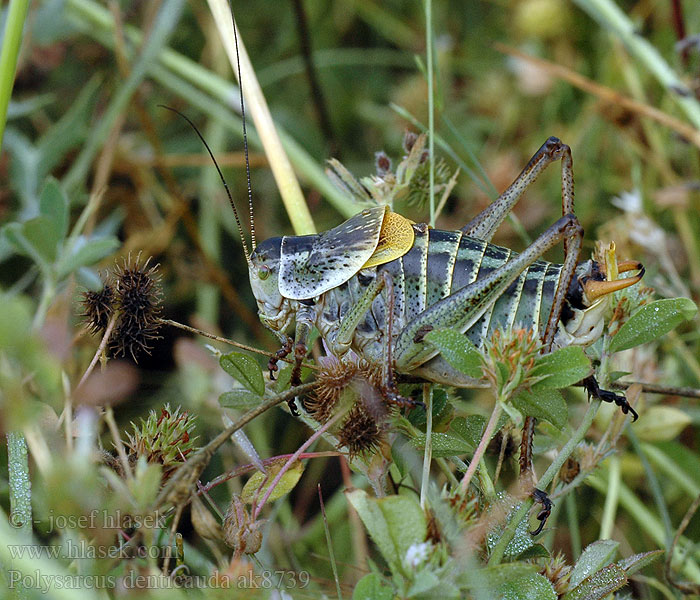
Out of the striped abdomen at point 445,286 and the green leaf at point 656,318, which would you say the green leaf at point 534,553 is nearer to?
the green leaf at point 656,318

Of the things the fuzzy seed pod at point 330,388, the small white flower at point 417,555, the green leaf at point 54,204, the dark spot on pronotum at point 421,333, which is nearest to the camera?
the small white flower at point 417,555

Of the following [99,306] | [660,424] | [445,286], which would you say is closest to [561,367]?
[445,286]

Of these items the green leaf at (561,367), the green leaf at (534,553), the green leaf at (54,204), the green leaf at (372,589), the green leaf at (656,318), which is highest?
the green leaf at (54,204)

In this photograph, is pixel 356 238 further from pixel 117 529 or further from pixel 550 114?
pixel 550 114

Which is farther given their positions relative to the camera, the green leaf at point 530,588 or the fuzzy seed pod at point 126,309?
the fuzzy seed pod at point 126,309

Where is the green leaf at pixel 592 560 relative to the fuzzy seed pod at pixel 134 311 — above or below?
below

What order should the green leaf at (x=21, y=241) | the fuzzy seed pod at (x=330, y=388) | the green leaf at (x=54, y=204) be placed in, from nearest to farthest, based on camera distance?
the fuzzy seed pod at (x=330, y=388)
the green leaf at (x=21, y=241)
the green leaf at (x=54, y=204)

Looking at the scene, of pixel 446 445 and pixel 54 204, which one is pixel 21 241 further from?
pixel 446 445

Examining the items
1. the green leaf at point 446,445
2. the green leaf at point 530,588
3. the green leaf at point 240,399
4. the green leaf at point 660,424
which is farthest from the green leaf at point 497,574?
the green leaf at point 660,424

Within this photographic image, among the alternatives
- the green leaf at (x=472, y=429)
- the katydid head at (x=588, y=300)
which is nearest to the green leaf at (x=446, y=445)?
the green leaf at (x=472, y=429)
